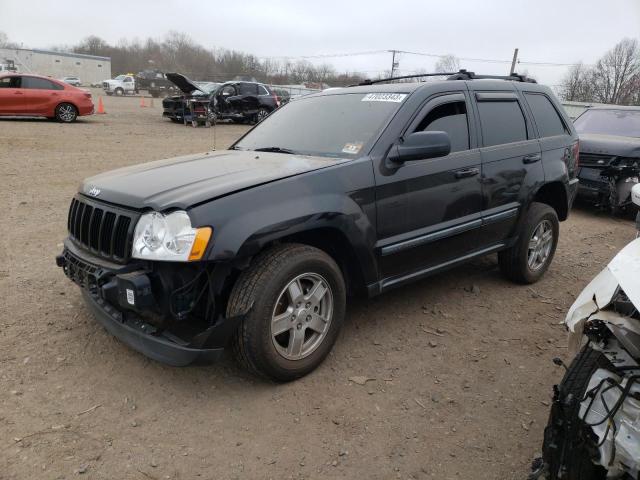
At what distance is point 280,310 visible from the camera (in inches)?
117

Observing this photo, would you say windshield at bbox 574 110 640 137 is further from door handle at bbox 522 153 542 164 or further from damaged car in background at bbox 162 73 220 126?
damaged car in background at bbox 162 73 220 126

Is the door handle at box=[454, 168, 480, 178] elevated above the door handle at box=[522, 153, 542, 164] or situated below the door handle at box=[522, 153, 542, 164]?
below

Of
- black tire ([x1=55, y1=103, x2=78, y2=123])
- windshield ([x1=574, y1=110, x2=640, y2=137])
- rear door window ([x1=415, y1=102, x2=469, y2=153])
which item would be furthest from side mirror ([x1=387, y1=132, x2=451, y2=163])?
black tire ([x1=55, y1=103, x2=78, y2=123])

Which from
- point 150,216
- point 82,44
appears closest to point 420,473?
point 150,216

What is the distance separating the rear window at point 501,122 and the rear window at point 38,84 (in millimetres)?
15174

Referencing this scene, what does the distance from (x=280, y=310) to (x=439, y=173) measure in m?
1.56

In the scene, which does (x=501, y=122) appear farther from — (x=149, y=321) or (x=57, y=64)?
(x=57, y=64)

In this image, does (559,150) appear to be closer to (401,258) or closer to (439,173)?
(439,173)

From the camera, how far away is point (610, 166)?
7586mm

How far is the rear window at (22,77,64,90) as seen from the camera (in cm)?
1482

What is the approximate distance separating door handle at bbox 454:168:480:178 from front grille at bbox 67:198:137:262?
2.33 m

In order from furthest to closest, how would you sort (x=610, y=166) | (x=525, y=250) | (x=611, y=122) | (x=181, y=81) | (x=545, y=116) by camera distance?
1. (x=181, y=81)
2. (x=611, y=122)
3. (x=610, y=166)
4. (x=545, y=116)
5. (x=525, y=250)

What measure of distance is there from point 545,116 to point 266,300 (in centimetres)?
357

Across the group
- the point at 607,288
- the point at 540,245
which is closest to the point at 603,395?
the point at 607,288
